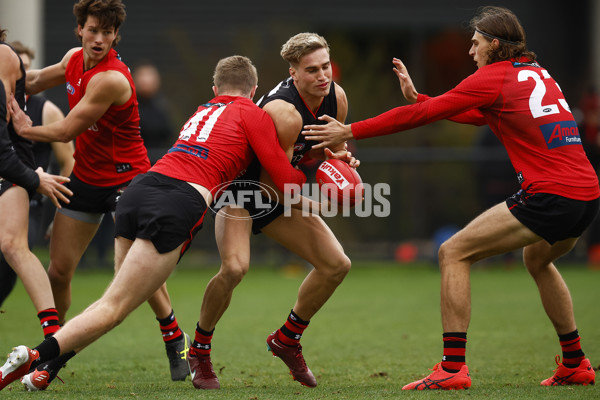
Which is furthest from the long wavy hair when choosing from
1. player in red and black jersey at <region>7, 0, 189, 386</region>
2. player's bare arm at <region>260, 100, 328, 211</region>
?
player in red and black jersey at <region>7, 0, 189, 386</region>

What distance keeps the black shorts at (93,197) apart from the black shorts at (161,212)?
3.37 feet

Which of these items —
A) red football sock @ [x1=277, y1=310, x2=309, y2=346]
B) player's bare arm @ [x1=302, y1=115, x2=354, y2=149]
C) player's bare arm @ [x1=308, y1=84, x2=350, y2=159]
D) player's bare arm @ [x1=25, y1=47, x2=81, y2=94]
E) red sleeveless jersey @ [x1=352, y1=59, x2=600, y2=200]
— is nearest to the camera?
red sleeveless jersey @ [x1=352, y1=59, x2=600, y2=200]

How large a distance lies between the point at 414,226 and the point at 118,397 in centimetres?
895

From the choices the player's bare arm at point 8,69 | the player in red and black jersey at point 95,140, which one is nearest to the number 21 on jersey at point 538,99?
the player in red and black jersey at point 95,140

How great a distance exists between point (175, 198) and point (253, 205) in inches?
35.9

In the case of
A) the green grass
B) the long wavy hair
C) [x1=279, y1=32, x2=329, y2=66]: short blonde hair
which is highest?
the long wavy hair

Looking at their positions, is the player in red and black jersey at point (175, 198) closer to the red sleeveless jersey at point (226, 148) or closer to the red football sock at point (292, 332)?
the red sleeveless jersey at point (226, 148)

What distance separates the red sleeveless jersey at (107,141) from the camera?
5.84 m

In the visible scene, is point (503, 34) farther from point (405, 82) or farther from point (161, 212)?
point (161, 212)

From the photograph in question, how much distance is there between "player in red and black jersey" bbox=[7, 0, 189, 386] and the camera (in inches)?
221

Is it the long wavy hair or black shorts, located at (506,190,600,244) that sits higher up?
the long wavy hair

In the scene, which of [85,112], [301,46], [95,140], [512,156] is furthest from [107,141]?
[512,156]

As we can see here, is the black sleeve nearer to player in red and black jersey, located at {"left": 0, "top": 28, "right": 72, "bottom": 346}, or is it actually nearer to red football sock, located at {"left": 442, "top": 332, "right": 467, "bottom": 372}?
player in red and black jersey, located at {"left": 0, "top": 28, "right": 72, "bottom": 346}

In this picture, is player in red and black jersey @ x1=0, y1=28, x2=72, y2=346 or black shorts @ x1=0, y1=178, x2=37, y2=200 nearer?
player in red and black jersey @ x1=0, y1=28, x2=72, y2=346
